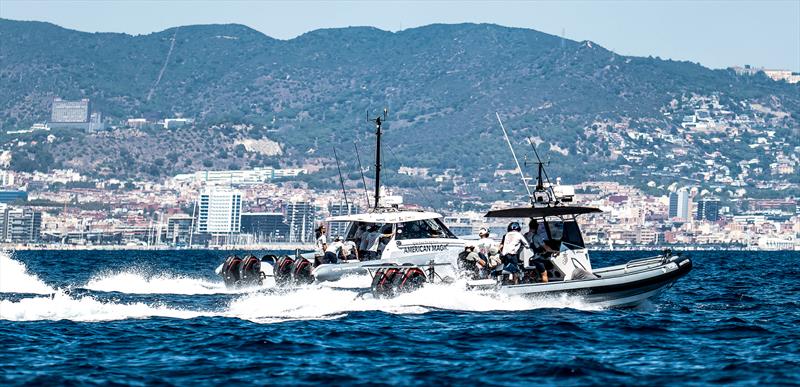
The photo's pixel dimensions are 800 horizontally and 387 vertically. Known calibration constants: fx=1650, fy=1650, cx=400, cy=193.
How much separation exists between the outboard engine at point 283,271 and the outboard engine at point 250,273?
2.52ft

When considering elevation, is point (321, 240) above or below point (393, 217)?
below

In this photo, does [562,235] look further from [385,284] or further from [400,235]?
[400,235]

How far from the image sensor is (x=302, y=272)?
4356cm

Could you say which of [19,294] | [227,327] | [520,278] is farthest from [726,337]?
[19,294]

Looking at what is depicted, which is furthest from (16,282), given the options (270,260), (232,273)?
(270,260)

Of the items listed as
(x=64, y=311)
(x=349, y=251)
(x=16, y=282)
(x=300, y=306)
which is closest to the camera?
(x=64, y=311)

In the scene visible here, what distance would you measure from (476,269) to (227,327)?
7672mm

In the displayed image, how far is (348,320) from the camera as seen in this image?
3319 cm

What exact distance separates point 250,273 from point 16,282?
7.53 meters

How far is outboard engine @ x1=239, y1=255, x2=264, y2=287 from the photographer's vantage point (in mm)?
45156

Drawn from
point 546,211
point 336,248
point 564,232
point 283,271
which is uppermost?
point 546,211

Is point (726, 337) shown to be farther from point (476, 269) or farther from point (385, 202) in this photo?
point (385, 202)

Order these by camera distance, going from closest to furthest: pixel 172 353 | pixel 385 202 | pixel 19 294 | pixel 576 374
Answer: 1. pixel 576 374
2. pixel 172 353
3. pixel 19 294
4. pixel 385 202

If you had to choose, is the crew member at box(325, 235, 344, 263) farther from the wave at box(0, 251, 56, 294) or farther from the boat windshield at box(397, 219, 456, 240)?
the wave at box(0, 251, 56, 294)
